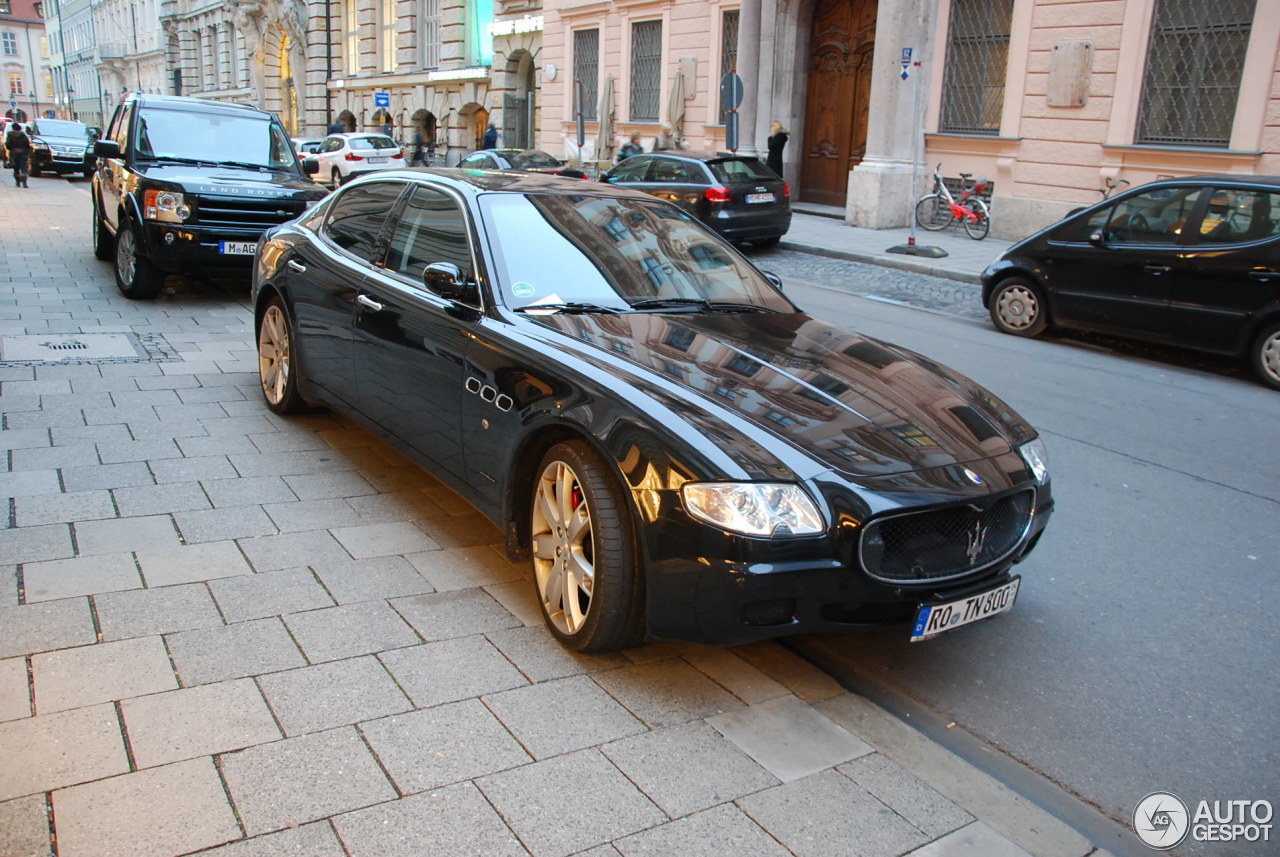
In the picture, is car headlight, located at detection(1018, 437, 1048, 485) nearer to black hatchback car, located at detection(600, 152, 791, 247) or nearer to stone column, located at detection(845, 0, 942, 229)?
black hatchback car, located at detection(600, 152, 791, 247)

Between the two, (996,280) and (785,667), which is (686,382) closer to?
(785,667)

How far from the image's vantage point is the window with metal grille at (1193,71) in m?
14.4

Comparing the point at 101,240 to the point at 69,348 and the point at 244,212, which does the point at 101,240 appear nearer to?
the point at 244,212

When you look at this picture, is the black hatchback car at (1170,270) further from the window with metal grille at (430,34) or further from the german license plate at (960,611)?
the window with metal grille at (430,34)

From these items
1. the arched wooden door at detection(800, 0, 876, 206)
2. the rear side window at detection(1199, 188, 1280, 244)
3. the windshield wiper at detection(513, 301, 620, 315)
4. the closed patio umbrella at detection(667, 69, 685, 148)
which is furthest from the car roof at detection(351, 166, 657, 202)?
the closed patio umbrella at detection(667, 69, 685, 148)

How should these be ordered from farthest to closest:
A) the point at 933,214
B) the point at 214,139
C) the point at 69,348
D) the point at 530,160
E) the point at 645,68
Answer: the point at 645,68
the point at 530,160
the point at 933,214
the point at 214,139
the point at 69,348

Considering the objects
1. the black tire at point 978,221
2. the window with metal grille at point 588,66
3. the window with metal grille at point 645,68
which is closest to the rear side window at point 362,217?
the black tire at point 978,221

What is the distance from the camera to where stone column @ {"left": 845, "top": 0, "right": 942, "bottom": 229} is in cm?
1816

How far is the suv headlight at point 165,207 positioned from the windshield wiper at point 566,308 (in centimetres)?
679

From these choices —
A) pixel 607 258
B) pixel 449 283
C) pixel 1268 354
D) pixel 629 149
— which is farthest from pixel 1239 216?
pixel 629 149

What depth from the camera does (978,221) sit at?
17266 mm

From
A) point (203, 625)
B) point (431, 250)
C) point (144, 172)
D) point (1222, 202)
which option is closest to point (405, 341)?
point (431, 250)

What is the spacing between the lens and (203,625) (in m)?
3.70

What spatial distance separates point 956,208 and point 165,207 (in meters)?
12.4
